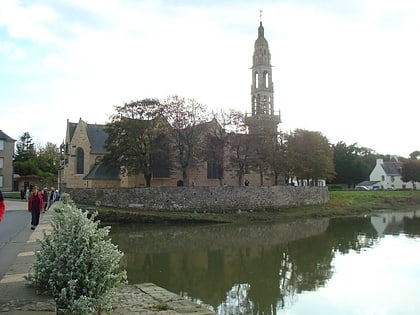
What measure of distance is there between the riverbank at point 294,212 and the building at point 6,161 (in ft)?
92.2

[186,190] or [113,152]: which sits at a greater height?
[113,152]

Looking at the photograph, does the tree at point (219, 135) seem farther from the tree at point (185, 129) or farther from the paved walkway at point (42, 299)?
the paved walkway at point (42, 299)

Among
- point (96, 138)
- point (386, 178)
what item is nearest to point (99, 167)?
point (96, 138)

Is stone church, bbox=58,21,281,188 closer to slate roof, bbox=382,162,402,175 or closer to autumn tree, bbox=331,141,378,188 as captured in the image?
autumn tree, bbox=331,141,378,188

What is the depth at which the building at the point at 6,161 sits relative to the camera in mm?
60856

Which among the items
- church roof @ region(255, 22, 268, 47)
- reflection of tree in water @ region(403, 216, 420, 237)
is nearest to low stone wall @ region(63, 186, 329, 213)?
reflection of tree in water @ region(403, 216, 420, 237)

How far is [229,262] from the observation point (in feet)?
64.0

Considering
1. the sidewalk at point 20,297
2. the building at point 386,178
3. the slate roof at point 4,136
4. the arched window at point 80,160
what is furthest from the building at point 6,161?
the building at point 386,178

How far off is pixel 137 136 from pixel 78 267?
36.6 meters

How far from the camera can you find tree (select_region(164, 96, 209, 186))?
4459 centimetres

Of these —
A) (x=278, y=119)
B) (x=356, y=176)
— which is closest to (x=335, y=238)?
(x=278, y=119)

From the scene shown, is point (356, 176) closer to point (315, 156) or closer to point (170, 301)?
point (315, 156)

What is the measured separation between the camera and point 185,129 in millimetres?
45250

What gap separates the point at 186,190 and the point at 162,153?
15.9 feet
